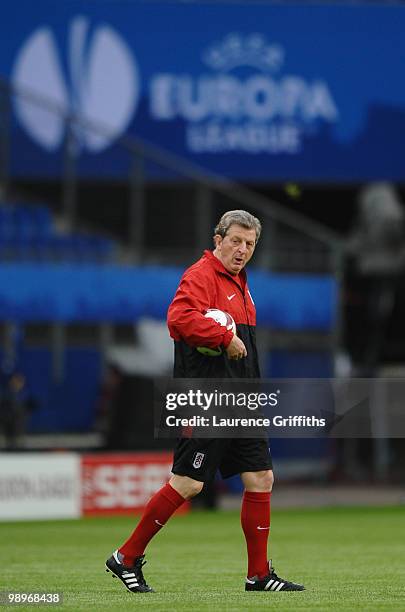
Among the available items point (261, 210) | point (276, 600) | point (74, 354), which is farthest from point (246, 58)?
point (276, 600)

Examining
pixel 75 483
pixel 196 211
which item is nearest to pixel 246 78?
pixel 196 211

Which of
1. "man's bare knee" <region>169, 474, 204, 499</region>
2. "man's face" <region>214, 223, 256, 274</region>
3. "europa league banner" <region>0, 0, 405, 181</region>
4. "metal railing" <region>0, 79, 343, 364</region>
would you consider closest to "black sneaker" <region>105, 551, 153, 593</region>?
"man's bare knee" <region>169, 474, 204, 499</region>

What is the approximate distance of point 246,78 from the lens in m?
24.9

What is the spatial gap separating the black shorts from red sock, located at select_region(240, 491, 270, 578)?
18 centimetres

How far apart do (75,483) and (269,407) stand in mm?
10367

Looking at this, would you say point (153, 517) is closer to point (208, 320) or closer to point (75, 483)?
point (208, 320)

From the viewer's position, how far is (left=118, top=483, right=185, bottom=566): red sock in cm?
835

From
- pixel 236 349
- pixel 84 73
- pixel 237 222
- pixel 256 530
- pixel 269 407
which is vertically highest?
pixel 84 73

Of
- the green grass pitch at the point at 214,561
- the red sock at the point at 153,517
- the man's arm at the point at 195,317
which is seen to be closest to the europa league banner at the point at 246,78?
the green grass pitch at the point at 214,561

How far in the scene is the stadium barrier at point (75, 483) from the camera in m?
18.1

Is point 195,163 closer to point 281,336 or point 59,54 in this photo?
point 59,54

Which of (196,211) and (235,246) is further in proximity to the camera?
(196,211)

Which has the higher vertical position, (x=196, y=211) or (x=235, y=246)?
(x=196, y=211)

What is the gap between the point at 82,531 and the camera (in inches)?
634
